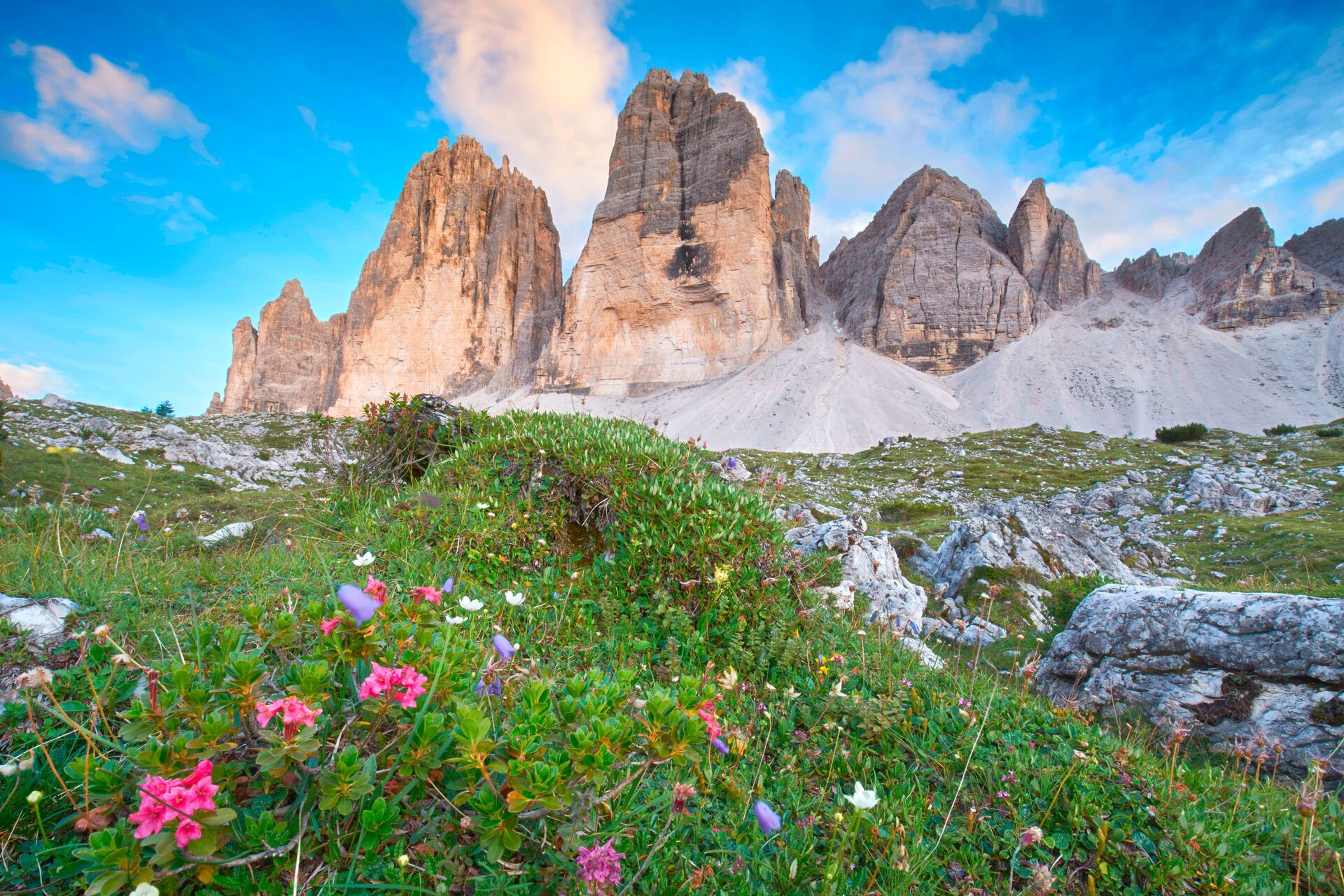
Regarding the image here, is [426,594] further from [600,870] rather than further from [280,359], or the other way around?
[280,359]

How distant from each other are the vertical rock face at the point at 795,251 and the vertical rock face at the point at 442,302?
39875mm

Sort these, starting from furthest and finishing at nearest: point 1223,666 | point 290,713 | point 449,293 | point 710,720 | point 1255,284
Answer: point 449,293, point 1255,284, point 1223,666, point 710,720, point 290,713

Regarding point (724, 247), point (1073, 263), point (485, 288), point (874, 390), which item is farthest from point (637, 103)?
point (1073, 263)

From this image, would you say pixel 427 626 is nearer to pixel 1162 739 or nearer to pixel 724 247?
pixel 1162 739

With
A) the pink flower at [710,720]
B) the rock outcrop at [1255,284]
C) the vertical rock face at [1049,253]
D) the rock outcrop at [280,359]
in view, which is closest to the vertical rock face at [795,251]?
the vertical rock face at [1049,253]

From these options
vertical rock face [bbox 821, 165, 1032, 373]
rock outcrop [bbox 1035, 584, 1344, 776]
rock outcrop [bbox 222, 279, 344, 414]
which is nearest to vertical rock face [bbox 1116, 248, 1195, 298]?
vertical rock face [bbox 821, 165, 1032, 373]

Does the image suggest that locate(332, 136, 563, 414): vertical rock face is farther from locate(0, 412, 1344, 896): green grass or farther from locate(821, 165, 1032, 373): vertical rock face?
locate(0, 412, 1344, 896): green grass

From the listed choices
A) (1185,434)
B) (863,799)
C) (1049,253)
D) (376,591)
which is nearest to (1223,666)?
(863,799)

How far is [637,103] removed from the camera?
3337 inches

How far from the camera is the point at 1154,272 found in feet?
251

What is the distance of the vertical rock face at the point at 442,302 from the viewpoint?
299ft

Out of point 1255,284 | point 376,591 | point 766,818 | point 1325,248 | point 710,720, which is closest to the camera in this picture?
point 766,818

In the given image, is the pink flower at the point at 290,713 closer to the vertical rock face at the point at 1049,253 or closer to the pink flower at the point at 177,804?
the pink flower at the point at 177,804

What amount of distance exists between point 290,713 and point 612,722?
0.90m
